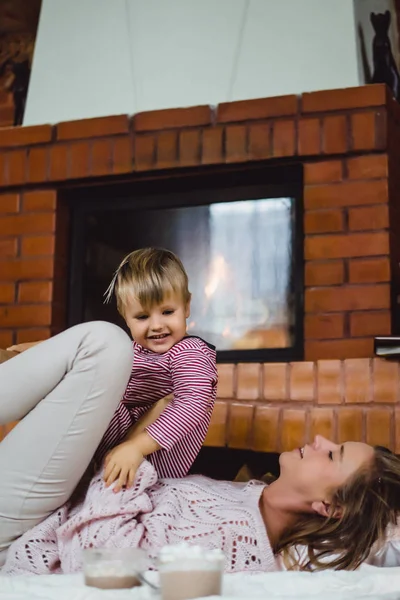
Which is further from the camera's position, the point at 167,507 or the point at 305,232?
the point at 305,232

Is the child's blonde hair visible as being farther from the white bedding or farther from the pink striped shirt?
the white bedding

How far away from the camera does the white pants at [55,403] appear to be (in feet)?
4.42

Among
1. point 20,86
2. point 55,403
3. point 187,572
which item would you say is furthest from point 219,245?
point 187,572

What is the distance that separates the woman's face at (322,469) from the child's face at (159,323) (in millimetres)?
367

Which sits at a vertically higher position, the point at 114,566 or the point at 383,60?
the point at 383,60

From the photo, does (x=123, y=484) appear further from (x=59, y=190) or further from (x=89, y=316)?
(x=59, y=190)

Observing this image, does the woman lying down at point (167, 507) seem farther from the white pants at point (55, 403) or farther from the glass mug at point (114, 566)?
the glass mug at point (114, 566)

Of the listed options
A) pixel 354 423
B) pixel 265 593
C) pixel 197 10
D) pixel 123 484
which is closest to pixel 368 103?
pixel 197 10

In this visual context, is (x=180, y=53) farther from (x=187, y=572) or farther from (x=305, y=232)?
(x=187, y=572)

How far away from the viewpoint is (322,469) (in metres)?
1.42

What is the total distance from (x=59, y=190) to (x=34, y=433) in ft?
4.51

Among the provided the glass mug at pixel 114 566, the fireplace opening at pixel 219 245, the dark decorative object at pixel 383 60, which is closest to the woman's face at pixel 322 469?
the glass mug at pixel 114 566

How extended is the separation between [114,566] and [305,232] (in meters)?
1.45

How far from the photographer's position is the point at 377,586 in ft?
3.76
